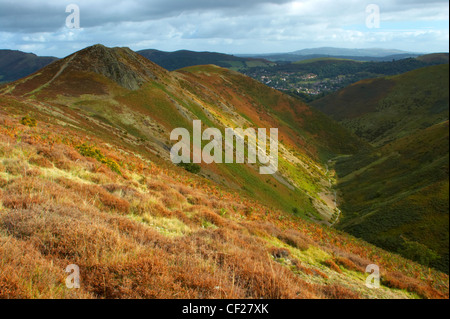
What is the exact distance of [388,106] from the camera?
119m

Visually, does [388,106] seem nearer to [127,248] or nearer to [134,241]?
[134,241]

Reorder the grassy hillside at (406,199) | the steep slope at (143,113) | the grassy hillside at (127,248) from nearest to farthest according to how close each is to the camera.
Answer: the grassy hillside at (127,248)
the grassy hillside at (406,199)
the steep slope at (143,113)

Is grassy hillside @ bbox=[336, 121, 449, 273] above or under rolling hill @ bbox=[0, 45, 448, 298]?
under

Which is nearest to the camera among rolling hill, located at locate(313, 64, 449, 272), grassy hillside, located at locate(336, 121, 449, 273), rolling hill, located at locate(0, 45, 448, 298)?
rolling hill, located at locate(0, 45, 448, 298)

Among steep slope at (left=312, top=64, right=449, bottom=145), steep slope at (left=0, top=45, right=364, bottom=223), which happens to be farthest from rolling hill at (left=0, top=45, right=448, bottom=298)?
steep slope at (left=312, top=64, right=449, bottom=145)

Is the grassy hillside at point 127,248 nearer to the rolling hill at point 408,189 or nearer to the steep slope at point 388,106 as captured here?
the rolling hill at point 408,189

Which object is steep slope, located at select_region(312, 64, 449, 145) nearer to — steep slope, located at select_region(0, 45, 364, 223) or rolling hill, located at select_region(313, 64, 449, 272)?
rolling hill, located at select_region(313, 64, 449, 272)

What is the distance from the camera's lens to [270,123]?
86875mm

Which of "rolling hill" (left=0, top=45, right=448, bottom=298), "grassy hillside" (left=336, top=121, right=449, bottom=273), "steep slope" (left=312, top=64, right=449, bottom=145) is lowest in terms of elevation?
"grassy hillside" (left=336, top=121, right=449, bottom=273)

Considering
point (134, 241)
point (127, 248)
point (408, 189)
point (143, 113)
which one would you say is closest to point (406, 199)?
point (408, 189)

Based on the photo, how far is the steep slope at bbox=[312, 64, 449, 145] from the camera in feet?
261

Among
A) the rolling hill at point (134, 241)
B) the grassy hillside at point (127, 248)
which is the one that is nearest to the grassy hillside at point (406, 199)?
the rolling hill at point (134, 241)

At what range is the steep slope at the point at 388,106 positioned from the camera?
7944cm
